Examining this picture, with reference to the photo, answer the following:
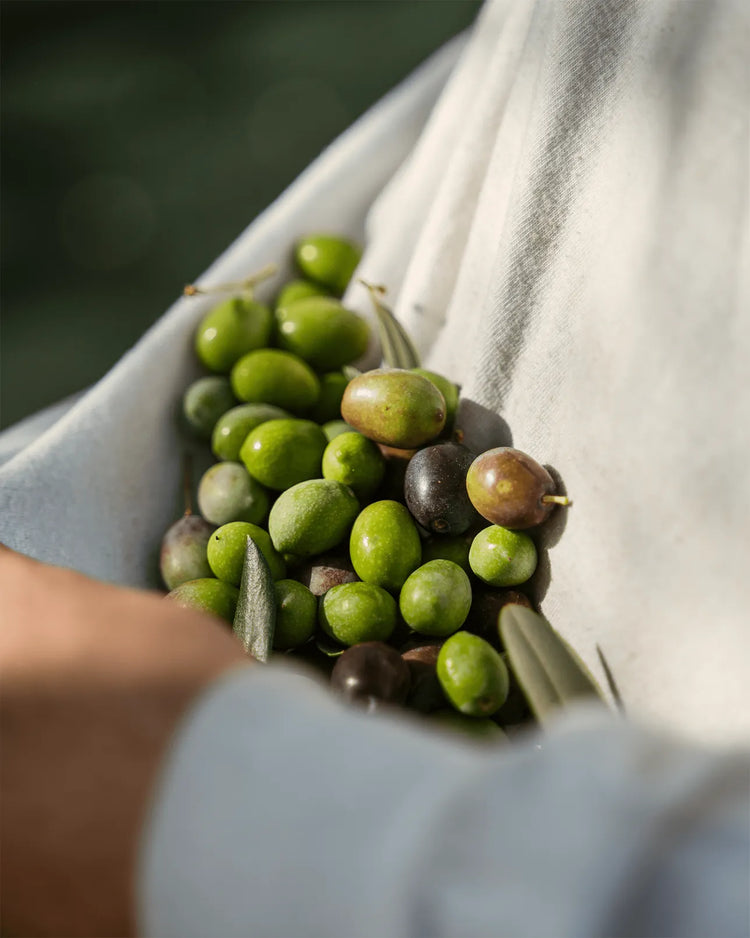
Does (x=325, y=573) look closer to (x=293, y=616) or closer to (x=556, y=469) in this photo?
(x=293, y=616)

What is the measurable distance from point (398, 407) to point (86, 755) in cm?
48

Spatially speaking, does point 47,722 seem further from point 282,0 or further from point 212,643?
point 282,0

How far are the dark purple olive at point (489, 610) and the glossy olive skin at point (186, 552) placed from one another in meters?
0.30

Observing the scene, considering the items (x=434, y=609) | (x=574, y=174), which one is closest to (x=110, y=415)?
(x=434, y=609)

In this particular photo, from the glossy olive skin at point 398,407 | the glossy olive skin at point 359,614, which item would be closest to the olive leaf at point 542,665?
the glossy olive skin at point 359,614

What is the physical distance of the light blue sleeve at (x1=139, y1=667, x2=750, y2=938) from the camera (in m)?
0.41

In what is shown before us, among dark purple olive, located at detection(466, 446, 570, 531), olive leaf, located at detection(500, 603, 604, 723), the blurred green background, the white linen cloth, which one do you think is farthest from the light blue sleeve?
the blurred green background

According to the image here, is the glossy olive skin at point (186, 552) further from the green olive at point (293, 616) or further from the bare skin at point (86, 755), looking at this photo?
the bare skin at point (86, 755)

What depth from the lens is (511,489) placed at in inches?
30.0

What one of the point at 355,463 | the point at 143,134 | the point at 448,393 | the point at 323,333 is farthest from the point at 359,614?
the point at 143,134

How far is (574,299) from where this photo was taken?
77cm

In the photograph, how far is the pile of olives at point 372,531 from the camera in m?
0.72

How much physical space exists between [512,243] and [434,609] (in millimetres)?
386

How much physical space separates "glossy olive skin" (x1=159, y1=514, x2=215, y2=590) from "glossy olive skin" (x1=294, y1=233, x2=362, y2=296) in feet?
1.47
